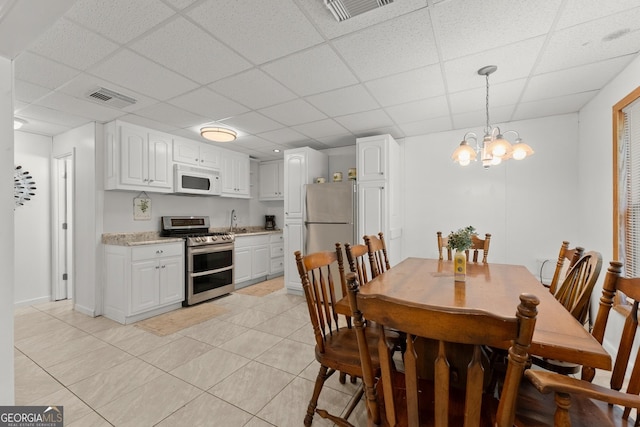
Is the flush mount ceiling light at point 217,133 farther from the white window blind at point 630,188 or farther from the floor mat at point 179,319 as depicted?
the white window blind at point 630,188

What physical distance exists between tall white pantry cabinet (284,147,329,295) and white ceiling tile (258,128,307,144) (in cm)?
19

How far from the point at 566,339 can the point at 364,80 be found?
7.23 feet

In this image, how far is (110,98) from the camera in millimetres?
2725

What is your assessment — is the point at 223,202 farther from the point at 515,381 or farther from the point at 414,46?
Answer: the point at 515,381

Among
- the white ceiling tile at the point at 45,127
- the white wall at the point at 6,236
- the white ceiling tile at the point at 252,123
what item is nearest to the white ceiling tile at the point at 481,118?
the white ceiling tile at the point at 252,123

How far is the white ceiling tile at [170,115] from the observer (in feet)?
9.87

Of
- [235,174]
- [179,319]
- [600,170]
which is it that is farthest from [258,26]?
[235,174]

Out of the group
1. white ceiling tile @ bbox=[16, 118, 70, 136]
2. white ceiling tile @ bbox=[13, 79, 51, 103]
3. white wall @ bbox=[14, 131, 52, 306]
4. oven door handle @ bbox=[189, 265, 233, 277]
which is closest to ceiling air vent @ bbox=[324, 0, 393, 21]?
white ceiling tile @ bbox=[13, 79, 51, 103]

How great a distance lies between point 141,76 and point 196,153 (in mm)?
2062

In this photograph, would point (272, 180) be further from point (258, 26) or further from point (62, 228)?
point (258, 26)

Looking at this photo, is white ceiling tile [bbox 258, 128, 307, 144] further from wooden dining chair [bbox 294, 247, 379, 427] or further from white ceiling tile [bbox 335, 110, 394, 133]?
wooden dining chair [bbox 294, 247, 379, 427]

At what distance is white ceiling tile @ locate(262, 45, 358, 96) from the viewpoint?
2051mm

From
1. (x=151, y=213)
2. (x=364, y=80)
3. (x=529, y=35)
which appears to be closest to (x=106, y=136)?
(x=151, y=213)

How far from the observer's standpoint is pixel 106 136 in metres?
3.45
